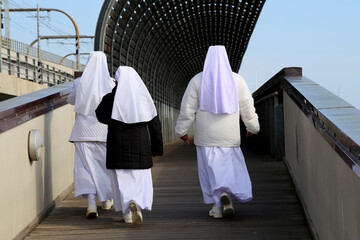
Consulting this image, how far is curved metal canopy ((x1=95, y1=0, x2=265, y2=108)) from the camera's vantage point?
1554 centimetres

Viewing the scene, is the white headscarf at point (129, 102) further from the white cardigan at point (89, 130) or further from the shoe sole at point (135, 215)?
the shoe sole at point (135, 215)

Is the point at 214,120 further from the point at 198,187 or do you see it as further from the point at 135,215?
the point at 198,187

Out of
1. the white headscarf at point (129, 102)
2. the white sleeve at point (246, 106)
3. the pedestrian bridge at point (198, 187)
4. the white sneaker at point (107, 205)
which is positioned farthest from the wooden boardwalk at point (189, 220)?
the white headscarf at point (129, 102)

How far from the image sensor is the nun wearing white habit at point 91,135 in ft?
20.3

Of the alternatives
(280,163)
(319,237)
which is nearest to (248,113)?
(319,237)

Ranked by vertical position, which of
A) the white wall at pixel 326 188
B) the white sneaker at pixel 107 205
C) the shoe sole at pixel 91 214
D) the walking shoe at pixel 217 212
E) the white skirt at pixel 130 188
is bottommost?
the white sneaker at pixel 107 205

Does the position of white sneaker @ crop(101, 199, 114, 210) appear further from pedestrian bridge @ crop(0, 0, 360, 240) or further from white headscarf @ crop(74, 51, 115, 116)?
white headscarf @ crop(74, 51, 115, 116)

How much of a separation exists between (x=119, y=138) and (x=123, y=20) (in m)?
11.0

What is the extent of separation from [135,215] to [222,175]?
3.15 feet

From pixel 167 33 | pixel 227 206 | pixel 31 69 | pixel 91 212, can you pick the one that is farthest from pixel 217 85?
pixel 31 69

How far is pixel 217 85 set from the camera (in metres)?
5.96

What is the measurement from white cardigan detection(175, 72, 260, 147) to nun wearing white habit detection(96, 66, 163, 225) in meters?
0.44

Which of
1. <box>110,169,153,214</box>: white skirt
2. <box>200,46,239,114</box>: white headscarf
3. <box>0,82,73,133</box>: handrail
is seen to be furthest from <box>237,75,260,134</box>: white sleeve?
<box>0,82,73,133</box>: handrail

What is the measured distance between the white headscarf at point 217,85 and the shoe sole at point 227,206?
865 mm
